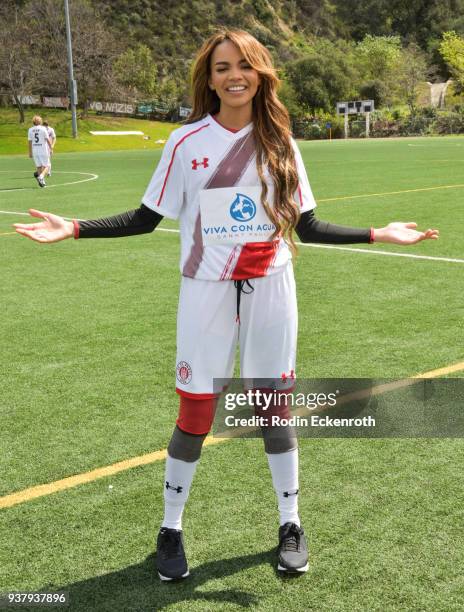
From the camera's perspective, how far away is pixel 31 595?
11.2ft

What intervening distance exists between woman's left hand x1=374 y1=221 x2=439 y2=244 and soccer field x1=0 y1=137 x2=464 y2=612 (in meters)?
1.30

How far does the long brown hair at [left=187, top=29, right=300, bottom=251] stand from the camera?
3350 millimetres

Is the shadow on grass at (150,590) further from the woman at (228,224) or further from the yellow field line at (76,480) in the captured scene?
the yellow field line at (76,480)

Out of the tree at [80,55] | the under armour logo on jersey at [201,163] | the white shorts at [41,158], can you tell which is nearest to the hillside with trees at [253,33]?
the tree at [80,55]

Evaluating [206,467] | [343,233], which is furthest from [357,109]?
[343,233]

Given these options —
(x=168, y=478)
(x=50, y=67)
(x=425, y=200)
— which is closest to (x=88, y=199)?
(x=425, y=200)

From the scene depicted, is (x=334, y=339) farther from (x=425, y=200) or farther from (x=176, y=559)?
(x=425, y=200)

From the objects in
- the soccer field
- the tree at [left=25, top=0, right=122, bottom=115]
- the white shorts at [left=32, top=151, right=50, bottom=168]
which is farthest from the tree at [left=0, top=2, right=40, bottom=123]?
the soccer field

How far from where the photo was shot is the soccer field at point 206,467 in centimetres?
348

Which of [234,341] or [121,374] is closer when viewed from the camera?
[234,341]

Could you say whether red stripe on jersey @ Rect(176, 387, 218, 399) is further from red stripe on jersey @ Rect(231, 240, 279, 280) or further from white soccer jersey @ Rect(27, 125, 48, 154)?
white soccer jersey @ Rect(27, 125, 48, 154)

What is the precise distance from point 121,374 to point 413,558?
3.16 meters

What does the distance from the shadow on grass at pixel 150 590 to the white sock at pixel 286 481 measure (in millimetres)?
205

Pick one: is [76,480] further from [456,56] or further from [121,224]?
[456,56]
